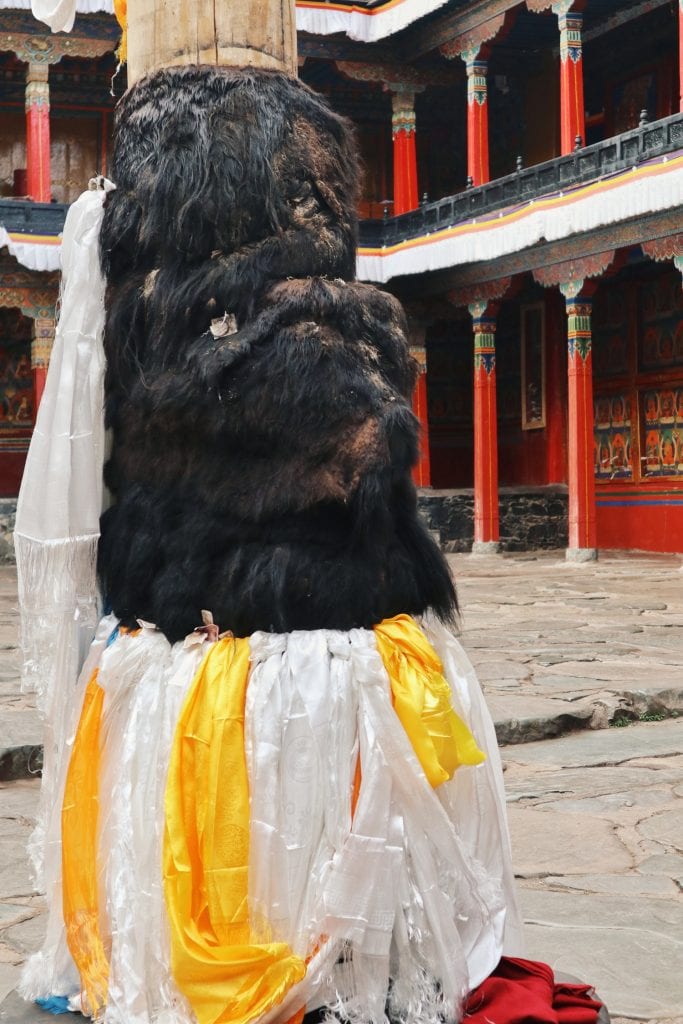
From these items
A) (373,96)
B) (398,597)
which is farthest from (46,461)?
(373,96)

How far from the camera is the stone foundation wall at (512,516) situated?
16.1 m

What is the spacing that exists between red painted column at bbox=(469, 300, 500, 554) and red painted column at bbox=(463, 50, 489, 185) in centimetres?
171

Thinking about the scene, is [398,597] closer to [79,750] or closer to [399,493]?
[399,493]

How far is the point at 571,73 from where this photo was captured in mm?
14859

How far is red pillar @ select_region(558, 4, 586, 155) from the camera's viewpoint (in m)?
14.8

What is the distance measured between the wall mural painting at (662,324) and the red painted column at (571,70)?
6.80 ft

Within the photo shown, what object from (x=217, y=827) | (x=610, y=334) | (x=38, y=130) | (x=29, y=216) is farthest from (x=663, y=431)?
(x=217, y=827)

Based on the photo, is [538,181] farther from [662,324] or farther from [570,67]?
[662,324]

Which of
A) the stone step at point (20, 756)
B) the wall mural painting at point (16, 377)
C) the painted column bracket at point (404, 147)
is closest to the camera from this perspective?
the stone step at point (20, 756)

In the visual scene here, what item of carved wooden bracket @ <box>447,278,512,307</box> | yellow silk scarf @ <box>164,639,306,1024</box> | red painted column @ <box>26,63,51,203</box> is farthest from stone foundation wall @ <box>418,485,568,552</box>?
yellow silk scarf @ <box>164,639,306,1024</box>

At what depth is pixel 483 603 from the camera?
9977 millimetres

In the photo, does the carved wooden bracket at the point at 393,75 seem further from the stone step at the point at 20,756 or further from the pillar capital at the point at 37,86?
the stone step at the point at 20,756

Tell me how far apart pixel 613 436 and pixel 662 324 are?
5.08 ft

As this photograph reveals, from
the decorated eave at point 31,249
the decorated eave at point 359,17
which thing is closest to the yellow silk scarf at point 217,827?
the decorated eave at point 31,249
